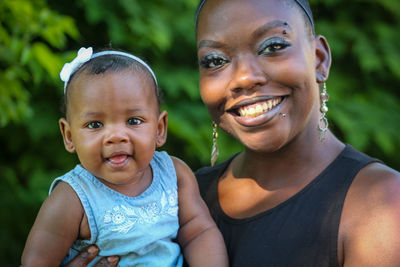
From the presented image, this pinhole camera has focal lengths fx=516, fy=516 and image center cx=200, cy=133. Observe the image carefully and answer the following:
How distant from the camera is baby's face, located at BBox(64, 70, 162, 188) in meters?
2.18

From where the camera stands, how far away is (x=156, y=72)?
16.6 feet

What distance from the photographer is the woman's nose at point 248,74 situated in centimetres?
228

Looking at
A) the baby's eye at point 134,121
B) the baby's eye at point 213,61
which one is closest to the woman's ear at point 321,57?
the baby's eye at point 213,61

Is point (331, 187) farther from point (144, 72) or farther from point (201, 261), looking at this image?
point (144, 72)

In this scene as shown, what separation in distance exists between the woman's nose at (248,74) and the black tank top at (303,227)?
51cm

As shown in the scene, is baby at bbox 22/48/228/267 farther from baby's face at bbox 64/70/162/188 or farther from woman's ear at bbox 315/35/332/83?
woman's ear at bbox 315/35/332/83

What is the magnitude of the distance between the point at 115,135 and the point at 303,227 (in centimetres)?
90

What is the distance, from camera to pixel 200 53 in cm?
248

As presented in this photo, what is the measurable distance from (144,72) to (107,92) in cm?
25

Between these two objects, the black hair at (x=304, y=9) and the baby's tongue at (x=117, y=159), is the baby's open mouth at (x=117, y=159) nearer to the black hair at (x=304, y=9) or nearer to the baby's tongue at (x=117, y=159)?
the baby's tongue at (x=117, y=159)

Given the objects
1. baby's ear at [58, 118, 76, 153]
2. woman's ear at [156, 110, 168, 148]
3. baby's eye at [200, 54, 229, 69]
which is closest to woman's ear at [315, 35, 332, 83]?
baby's eye at [200, 54, 229, 69]

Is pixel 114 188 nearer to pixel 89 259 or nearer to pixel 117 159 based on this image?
pixel 117 159

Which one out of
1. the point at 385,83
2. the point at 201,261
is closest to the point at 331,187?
the point at 201,261

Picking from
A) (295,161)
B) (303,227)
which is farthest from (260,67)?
(303,227)
